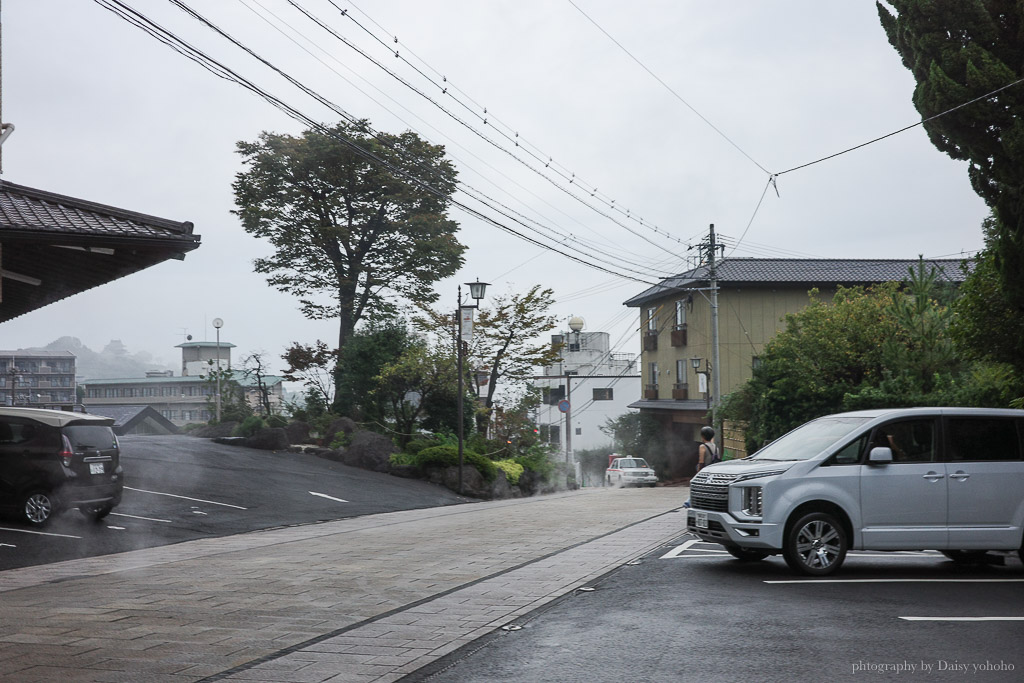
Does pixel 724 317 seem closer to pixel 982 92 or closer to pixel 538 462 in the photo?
pixel 538 462

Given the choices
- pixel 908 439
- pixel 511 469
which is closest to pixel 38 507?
pixel 908 439

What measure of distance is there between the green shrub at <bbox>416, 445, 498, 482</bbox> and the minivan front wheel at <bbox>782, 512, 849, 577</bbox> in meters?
16.0

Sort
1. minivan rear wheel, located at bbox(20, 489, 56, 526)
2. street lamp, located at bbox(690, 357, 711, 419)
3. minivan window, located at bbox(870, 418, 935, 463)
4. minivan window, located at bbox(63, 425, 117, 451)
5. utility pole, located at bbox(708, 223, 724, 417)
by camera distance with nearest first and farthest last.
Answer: minivan window, located at bbox(870, 418, 935, 463), minivan rear wheel, located at bbox(20, 489, 56, 526), minivan window, located at bbox(63, 425, 117, 451), utility pole, located at bbox(708, 223, 724, 417), street lamp, located at bbox(690, 357, 711, 419)

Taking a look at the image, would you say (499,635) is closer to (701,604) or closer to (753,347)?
(701,604)

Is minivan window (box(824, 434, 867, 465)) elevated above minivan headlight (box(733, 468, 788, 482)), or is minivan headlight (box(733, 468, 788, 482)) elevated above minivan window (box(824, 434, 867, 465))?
minivan window (box(824, 434, 867, 465))

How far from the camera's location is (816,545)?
9500 mm

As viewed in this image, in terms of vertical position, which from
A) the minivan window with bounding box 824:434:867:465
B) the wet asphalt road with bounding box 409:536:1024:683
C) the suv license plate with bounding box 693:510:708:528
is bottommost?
the wet asphalt road with bounding box 409:536:1024:683

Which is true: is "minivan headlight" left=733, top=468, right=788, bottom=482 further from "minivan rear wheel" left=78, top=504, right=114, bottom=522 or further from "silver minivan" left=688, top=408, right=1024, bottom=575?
"minivan rear wheel" left=78, top=504, right=114, bottom=522

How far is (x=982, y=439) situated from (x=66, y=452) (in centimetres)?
1245

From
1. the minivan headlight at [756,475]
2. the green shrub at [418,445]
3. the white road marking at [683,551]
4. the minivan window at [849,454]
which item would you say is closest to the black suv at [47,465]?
the white road marking at [683,551]

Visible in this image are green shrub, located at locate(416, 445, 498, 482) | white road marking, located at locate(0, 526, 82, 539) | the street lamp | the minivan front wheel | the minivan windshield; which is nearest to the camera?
the minivan front wheel

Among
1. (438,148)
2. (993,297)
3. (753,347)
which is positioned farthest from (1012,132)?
(753,347)

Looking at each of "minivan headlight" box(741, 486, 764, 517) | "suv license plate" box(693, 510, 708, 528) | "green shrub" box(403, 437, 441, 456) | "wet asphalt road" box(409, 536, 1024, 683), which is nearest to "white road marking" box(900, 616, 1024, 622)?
"wet asphalt road" box(409, 536, 1024, 683)

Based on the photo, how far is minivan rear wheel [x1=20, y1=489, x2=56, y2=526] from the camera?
523 inches
